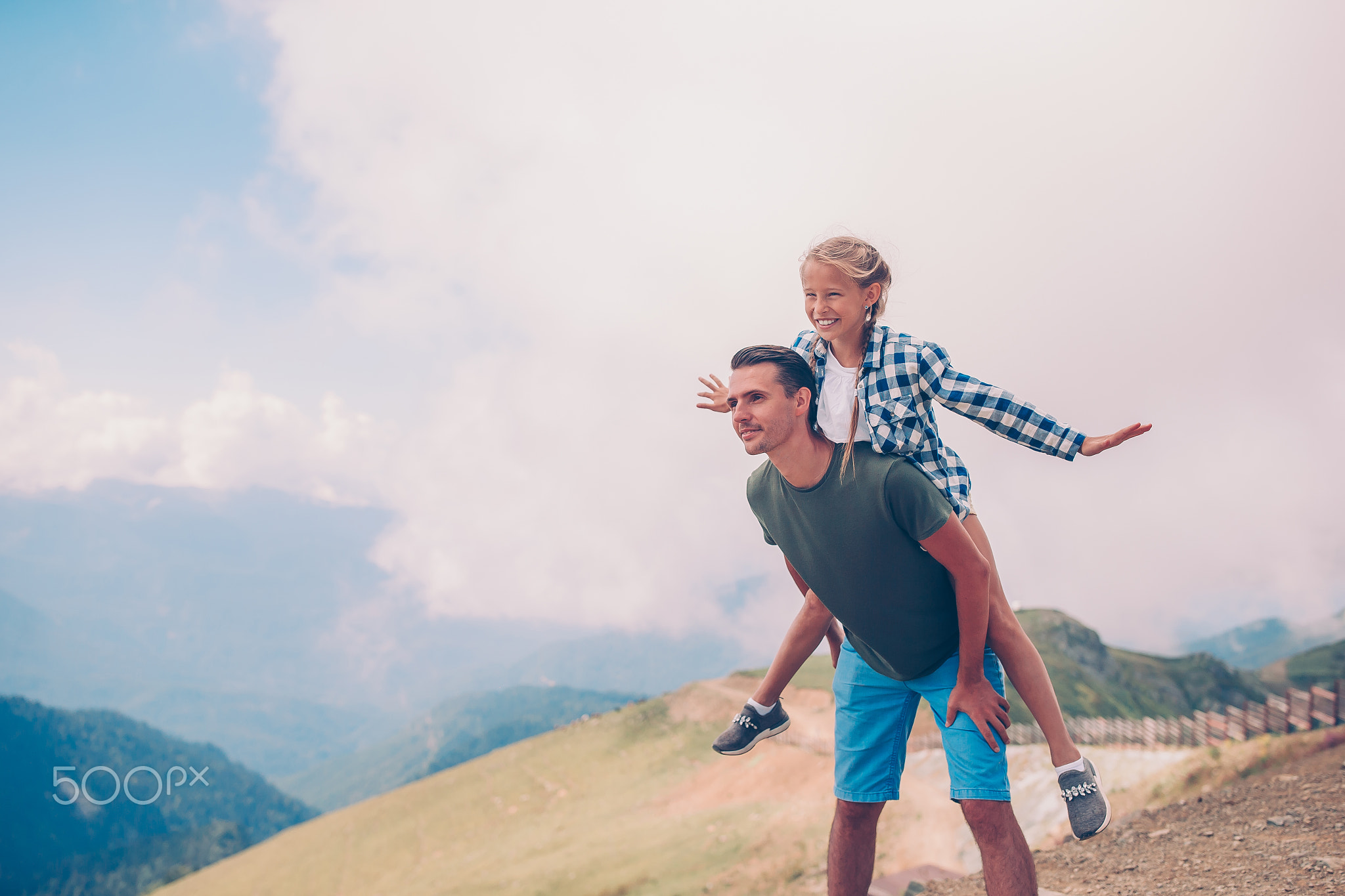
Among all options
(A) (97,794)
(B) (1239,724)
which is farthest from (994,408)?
(A) (97,794)

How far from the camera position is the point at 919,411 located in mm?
3049

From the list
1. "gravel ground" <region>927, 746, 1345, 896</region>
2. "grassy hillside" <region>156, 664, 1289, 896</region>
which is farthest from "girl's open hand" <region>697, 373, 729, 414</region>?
"grassy hillside" <region>156, 664, 1289, 896</region>

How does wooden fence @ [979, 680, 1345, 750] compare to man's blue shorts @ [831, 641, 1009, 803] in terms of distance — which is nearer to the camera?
man's blue shorts @ [831, 641, 1009, 803]

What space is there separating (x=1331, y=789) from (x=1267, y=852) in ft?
5.96

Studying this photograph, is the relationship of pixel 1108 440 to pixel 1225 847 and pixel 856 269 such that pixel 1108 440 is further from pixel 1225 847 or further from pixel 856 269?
pixel 1225 847

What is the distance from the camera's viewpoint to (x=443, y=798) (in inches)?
1278

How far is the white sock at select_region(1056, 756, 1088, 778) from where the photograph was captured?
123 inches

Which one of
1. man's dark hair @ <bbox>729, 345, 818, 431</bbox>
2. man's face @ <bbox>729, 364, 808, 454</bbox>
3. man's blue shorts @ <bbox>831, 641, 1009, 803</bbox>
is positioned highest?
man's dark hair @ <bbox>729, 345, 818, 431</bbox>

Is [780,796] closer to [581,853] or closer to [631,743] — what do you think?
[581,853]

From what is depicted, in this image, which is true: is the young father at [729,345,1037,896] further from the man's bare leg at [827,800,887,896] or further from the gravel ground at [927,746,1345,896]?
the gravel ground at [927,746,1345,896]

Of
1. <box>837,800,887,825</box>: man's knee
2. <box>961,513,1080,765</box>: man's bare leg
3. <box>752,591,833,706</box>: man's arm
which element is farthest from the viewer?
<box>752,591,833,706</box>: man's arm

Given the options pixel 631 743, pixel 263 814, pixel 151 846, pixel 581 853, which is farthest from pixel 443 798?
pixel 263 814

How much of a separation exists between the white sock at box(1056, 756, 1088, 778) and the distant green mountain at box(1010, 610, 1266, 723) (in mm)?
23169

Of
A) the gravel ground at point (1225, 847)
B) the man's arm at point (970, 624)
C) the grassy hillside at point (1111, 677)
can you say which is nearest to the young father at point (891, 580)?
the man's arm at point (970, 624)
